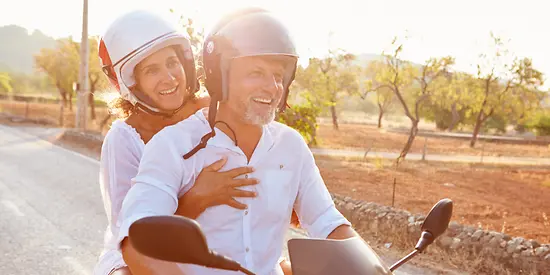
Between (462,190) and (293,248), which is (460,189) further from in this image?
(293,248)

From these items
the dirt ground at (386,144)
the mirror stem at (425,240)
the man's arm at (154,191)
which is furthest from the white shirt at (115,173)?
the dirt ground at (386,144)

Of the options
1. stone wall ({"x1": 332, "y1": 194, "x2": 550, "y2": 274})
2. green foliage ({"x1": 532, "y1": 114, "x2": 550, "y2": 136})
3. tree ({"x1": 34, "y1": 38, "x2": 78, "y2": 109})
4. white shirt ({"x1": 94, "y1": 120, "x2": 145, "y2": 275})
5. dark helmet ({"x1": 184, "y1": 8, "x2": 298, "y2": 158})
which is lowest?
green foliage ({"x1": 532, "y1": 114, "x2": 550, "y2": 136})

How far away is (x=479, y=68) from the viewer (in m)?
40.6

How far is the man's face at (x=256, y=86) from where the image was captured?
5.72ft

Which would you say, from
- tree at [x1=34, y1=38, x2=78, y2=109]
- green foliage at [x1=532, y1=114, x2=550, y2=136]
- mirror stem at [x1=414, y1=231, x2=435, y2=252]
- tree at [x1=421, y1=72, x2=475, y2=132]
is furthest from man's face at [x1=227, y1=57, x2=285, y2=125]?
green foliage at [x1=532, y1=114, x2=550, y2=136]

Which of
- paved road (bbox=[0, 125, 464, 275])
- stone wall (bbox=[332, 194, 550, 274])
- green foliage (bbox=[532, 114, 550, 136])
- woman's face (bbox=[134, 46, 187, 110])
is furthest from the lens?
green foliage (bbox=[532, 114, 550, 136])

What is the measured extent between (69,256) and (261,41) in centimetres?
508

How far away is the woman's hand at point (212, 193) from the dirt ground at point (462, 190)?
7.01m

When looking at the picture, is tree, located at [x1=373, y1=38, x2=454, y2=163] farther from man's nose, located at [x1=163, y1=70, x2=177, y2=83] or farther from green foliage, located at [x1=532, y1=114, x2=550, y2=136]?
green foliage, located at [x1=532, y1=114, x2=550, y2=136]

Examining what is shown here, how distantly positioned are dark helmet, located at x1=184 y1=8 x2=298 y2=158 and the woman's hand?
0.34 ft

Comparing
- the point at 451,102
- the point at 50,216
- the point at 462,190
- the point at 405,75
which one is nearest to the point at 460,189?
the point at 462,190

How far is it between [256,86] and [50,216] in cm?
687

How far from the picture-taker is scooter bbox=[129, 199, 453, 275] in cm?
130

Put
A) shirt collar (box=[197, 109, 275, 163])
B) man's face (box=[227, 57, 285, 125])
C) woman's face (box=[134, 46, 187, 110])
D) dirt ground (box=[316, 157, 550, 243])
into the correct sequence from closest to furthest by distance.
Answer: man's face (box=[227, 57, 285, 125]) → shirt collar (box=[197, 109, 275, 163]) → woman's face (box=[134, 46, 187, 110]) → dirt ground (box=[316, 157, 550, 243])
